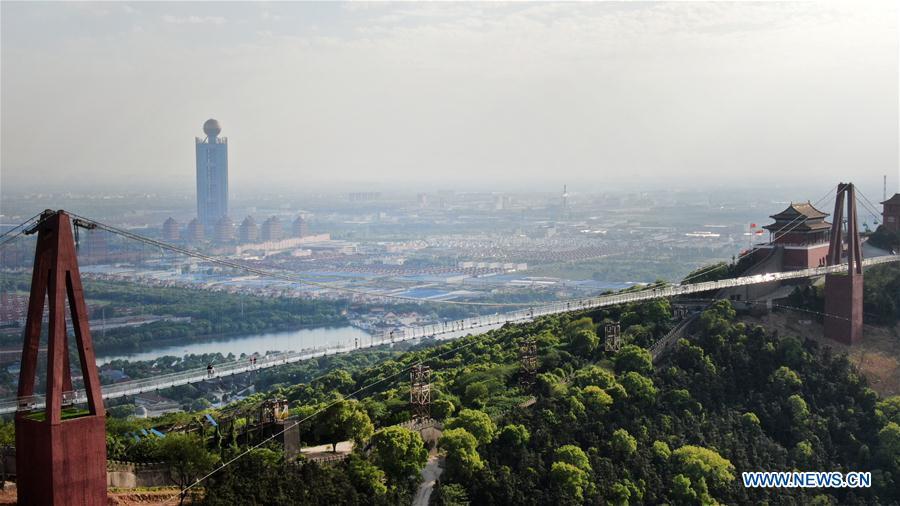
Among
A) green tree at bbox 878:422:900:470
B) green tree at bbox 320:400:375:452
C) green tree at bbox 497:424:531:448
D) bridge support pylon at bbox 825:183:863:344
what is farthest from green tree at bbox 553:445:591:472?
bridge support pylon at bbox 825:183:863:344

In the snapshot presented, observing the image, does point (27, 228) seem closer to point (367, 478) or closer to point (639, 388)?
point (367, 478)

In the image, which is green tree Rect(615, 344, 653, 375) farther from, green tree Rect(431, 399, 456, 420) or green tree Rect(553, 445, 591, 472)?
green tree Rect(431, 399, 456, 420)

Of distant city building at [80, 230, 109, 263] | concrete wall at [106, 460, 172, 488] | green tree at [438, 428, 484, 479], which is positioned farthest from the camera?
distant city building at [80, 230, 109, 263]

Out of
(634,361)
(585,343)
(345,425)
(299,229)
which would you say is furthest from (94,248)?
(345,425)

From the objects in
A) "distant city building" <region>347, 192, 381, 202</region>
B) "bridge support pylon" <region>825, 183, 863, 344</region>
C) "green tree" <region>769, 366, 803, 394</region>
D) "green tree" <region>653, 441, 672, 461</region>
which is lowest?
"green tree" <region>653, 441, 672, 461</region>

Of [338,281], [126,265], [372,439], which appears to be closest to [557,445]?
[372,439]

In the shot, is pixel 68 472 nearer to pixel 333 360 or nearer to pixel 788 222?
pixel 788 222
